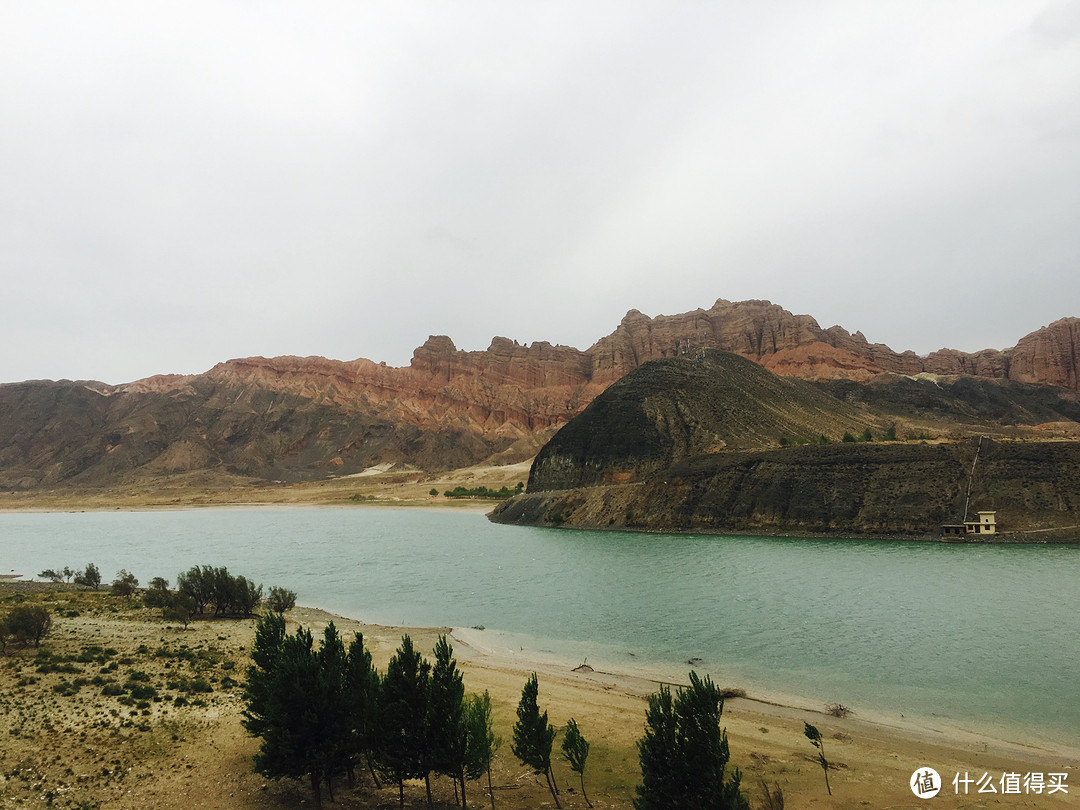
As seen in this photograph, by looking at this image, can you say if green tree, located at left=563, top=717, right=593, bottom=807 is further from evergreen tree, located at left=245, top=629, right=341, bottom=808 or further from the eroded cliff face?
the eroded cliff face

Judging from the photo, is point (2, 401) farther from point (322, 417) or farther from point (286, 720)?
point (286, 720)

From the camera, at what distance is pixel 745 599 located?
32.5 meters

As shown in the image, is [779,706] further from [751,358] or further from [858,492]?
[751,358]

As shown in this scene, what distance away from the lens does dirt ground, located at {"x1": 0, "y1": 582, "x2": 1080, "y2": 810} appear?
11703mm

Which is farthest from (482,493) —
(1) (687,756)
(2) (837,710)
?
(1) (687,756)

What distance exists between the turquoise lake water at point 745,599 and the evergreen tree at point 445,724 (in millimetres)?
12551

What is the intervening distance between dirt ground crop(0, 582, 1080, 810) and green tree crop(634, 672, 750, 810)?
3402 millimetres

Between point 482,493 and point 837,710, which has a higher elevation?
point 837,710

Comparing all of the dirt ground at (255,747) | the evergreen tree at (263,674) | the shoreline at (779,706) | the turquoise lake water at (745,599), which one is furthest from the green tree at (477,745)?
the turquoise lake water at (745,599)

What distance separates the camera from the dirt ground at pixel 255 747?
38.4 feet

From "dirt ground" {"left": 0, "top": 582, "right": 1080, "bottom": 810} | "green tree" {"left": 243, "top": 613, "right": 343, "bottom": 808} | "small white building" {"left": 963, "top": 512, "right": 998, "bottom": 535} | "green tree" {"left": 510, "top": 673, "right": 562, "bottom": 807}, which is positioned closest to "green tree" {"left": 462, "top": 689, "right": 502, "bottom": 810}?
"green tree" {"left": 510, "top": 673, "right": 562, "bottom": 807}

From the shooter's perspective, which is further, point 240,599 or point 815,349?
point 815,349

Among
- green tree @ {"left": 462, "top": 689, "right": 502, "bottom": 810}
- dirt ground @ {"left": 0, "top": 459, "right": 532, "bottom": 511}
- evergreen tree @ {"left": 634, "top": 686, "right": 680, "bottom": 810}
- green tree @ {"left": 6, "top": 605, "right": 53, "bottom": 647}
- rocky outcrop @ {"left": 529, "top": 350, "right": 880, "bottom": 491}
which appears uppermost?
rocky outcrop @ {"left": 529, "top": 350, "right": 880, "bottom": 491}

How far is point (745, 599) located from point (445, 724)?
25.8 m
